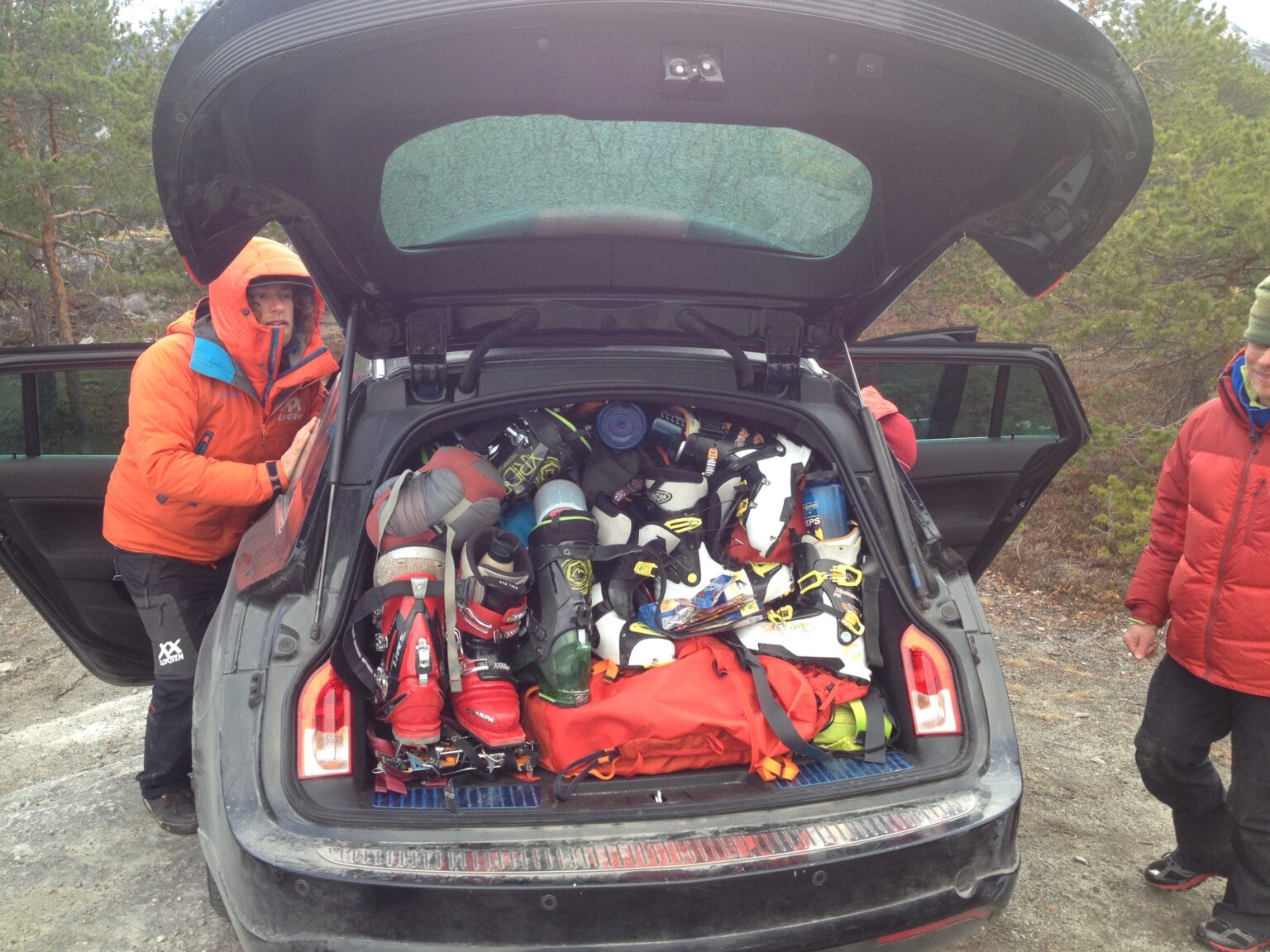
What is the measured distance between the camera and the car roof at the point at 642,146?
178 centimetres

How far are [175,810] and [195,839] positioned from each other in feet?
0.49

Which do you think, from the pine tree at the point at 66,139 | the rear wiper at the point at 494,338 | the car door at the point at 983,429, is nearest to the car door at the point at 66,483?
the rear wiper at the point at 494,338

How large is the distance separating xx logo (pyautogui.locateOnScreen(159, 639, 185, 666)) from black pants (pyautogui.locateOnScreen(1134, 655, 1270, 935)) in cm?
284

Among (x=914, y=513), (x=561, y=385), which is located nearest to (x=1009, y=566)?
(x=914, y=513)

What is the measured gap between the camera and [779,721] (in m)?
2.15

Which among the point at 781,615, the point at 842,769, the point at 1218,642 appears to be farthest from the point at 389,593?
the point at 1218,642

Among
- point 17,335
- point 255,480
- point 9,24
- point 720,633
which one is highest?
point 9,24

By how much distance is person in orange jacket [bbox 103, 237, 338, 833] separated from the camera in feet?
9.04

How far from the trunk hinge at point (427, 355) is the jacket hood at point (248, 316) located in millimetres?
462

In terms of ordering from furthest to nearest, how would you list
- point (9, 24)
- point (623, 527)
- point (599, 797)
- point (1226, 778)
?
point (9, 24)
point (1226, 778)
point (623, 527)
point (599, 797)

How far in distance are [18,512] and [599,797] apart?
7.64 ft

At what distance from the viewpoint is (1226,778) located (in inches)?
143

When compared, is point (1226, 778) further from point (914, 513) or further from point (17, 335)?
point (17, 335)

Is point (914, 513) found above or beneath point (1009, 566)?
above
